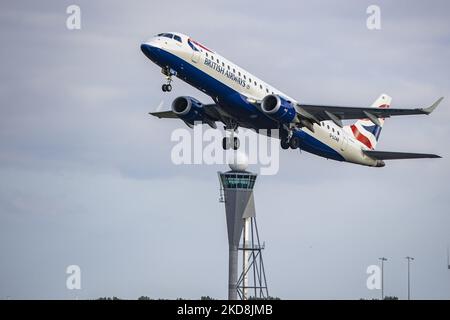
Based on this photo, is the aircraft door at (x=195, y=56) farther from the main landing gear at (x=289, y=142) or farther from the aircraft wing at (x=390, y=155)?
the aircraft wing at (x=390, y=155)

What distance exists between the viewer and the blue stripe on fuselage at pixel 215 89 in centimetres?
7219

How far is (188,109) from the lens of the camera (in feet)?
265

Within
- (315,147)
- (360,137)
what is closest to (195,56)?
(315,147)

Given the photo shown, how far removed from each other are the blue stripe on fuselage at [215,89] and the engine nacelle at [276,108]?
0.74 metres

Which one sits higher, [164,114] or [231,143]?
[164,114]

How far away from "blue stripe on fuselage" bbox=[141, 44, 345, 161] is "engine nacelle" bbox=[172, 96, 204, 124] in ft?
13.0

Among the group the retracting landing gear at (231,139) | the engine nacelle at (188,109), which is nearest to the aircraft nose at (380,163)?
the retracting landing gear at (231,139)

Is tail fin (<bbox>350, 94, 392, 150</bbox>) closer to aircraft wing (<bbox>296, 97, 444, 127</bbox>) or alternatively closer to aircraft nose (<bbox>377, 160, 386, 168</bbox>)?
aircraft nose (<bbox>377, 160, 386, 168</bbox>)

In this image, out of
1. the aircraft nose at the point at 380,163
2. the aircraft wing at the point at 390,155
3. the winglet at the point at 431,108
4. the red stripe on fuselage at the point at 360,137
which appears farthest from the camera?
the red stripe on fuselage at the point at 360,137

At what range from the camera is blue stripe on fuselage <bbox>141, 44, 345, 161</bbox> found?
7219cm

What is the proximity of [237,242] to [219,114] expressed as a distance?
57.8m

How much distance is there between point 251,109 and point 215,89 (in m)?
3.45

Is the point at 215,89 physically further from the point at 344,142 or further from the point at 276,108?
the point at 344,142
